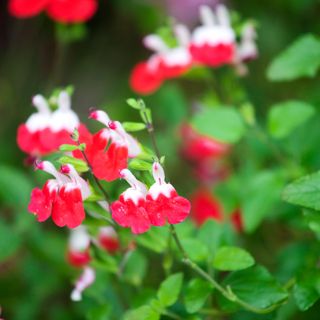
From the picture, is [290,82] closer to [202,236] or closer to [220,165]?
[220,165]

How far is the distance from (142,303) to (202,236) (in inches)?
7.5

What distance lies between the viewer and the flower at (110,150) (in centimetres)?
104

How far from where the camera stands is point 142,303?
1.26 meters

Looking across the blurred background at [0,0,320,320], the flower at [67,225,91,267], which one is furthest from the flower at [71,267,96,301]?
the flower at [67,225,91,267]

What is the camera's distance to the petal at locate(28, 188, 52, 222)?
1.05 metres

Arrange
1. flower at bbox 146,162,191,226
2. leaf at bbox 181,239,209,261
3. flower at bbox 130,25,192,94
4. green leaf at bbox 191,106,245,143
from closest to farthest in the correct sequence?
flower at bbox 146,162,191,226 → leaf at bbox 181,239,209,261 → green leaf at bbox 191,106,245,143 → flower at bbox 130,25,192,94

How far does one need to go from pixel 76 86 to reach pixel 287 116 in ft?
5.88

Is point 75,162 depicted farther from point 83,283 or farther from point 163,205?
point 83,283

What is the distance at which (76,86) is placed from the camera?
307cm

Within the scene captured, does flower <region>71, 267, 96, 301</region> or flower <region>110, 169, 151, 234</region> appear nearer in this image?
flower <region>110, 169, 151, 234</region>

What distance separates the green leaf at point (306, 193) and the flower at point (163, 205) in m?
0.20

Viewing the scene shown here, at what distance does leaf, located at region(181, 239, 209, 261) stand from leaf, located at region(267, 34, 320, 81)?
1.48 ft

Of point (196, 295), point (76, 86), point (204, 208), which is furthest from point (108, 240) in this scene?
point (76, 86)

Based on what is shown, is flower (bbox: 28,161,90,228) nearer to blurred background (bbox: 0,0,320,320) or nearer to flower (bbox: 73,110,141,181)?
flower (bbox: 73,110,141,181)
